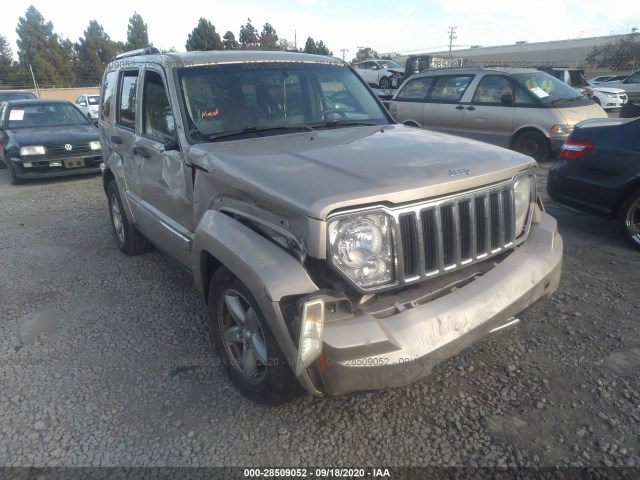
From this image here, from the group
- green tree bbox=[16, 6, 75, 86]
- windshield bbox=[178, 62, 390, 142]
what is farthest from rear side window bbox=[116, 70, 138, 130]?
green tree bbox=[16, 6, 75, 86]

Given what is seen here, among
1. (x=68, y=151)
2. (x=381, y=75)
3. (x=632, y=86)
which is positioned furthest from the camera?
(x=381, y=75)

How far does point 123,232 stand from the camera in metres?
5.29

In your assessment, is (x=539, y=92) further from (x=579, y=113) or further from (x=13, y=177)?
(x=13, y=177)

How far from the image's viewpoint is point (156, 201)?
400cm

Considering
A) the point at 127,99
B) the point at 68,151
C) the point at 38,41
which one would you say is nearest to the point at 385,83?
the point at 68,151

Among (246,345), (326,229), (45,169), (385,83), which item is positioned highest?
(385,83)

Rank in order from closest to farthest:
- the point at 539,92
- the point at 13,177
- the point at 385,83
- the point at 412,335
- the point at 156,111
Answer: the point at 412,335 → the point at 156,111 → the point at 539,92 → the point at 13,177 → the point at 385,83

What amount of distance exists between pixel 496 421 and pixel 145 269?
12.0ft

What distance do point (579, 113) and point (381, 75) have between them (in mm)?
17964

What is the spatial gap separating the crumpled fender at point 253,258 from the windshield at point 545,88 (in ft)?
A: 25.6

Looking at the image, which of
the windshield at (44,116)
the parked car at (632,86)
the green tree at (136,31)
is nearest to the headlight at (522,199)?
the windshield at (44,116)

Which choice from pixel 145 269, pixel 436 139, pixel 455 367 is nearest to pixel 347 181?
pixel 436 139

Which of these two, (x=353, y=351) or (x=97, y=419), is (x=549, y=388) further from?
(x=97, y=419)

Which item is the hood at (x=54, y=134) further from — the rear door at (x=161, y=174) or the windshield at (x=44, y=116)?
the rear door at (x=161, y=174)
